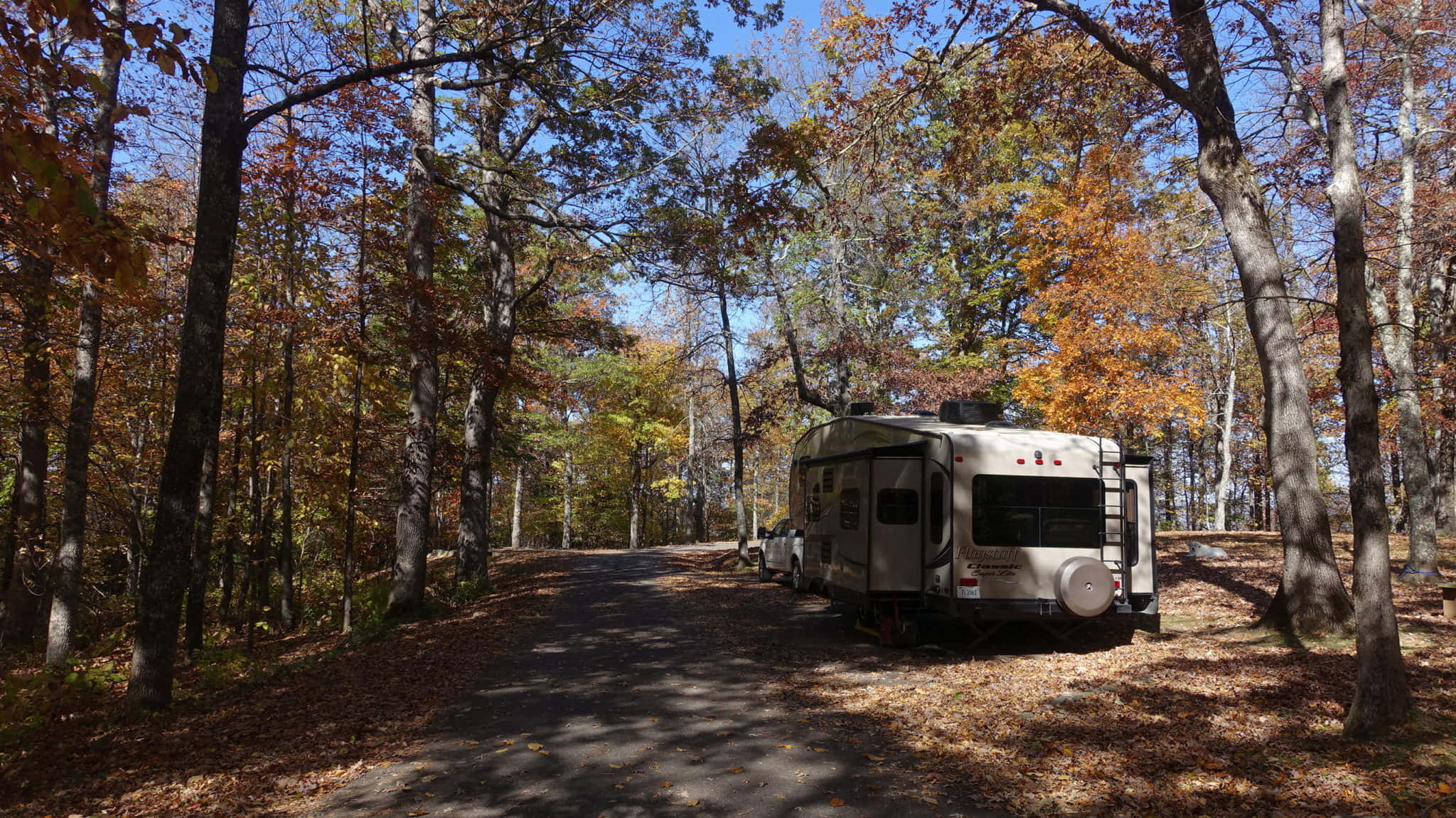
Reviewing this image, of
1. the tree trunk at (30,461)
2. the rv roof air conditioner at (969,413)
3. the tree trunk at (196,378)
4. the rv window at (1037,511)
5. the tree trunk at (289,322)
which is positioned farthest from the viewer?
the tree trunk at (289,322)

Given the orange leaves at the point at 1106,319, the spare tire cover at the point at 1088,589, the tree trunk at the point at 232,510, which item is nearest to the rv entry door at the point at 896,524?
the spare tire cover at the point at 1088,589

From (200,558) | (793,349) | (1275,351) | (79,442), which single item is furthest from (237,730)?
(793,349)

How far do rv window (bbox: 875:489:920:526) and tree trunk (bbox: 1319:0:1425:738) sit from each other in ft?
14.7

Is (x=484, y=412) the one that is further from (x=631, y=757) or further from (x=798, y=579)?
(x=631, y=757)

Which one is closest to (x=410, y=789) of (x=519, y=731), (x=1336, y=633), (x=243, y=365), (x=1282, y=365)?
(x=519, y=731)

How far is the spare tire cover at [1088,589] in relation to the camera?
829cm

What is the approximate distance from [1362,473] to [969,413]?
5.23 meters

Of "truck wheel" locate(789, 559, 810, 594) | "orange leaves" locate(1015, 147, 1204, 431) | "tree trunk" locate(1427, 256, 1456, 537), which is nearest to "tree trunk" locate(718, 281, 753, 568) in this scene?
"truck wheel" locate(789, 559, 810, 594)

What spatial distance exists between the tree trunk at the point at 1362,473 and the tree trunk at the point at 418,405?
11.2m

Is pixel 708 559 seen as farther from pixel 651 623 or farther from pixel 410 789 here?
pixel 410 789

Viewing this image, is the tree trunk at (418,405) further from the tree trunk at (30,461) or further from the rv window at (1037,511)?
the rv window at (1037,511)

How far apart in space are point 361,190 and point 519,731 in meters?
10.3

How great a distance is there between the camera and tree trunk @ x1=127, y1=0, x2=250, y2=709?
22.7 ft

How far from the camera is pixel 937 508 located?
357 inches
